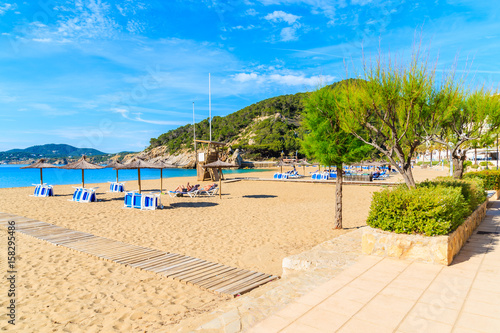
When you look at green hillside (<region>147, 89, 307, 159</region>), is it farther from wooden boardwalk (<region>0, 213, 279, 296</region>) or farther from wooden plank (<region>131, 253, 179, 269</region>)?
wooden plank (<region>131, 253, 179, 269</region>)

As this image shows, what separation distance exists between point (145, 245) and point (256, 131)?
9428 cm

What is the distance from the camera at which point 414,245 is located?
4.60 m

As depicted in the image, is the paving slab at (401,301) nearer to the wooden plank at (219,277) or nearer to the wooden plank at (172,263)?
the wooden plank at (219,277)

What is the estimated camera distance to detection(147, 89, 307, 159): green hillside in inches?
3443

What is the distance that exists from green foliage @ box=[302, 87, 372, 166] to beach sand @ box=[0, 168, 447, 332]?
2.18 meters

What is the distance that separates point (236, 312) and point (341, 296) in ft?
4.06

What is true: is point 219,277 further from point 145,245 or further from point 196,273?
point 145,245

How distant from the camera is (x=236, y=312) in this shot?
326cm

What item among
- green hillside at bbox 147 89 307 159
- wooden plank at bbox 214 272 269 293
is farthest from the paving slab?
green hillside at bbox 147 89 307 159

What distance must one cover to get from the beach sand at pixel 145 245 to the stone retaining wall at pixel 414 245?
5.91 ft

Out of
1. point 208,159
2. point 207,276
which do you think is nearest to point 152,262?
point 207,276

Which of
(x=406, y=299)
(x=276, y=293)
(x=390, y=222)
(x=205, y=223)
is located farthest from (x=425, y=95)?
(x=205, y=223)

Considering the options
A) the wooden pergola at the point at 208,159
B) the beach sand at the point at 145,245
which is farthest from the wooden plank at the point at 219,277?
the wooden pergola at the point at 208,159

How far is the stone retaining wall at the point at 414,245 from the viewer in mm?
4395
